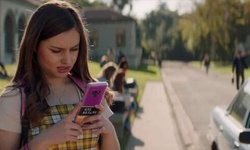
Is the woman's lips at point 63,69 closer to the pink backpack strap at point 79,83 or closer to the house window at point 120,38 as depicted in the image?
the pink backpack strap at point 79,83

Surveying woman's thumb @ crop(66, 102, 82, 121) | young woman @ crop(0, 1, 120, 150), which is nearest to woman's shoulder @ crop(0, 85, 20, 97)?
young woman @ crop(0, 1, 120, 150)

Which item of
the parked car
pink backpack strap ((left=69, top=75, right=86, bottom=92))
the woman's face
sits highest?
the woman's face

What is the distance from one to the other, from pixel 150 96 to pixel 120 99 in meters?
10.5

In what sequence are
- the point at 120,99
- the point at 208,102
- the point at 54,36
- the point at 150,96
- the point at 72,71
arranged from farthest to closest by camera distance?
the point at 150,96, the point at 208,102, the point at 120,99, the point at 72,71, the point at 54,36

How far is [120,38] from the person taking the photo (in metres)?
49.2

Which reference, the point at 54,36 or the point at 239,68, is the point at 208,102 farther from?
the point at 54,36

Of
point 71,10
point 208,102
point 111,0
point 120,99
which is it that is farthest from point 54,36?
point 111,0

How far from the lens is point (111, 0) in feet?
300

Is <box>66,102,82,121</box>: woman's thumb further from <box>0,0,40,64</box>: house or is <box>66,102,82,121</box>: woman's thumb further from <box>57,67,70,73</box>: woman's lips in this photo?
<box>0,0,40,64</box>: house

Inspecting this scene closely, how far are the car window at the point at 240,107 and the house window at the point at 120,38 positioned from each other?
1703 inches

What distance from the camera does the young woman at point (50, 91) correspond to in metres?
2.18

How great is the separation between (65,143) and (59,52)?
0.44 meters

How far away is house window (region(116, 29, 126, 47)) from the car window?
4326cm

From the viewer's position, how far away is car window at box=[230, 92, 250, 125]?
5.11 metres
